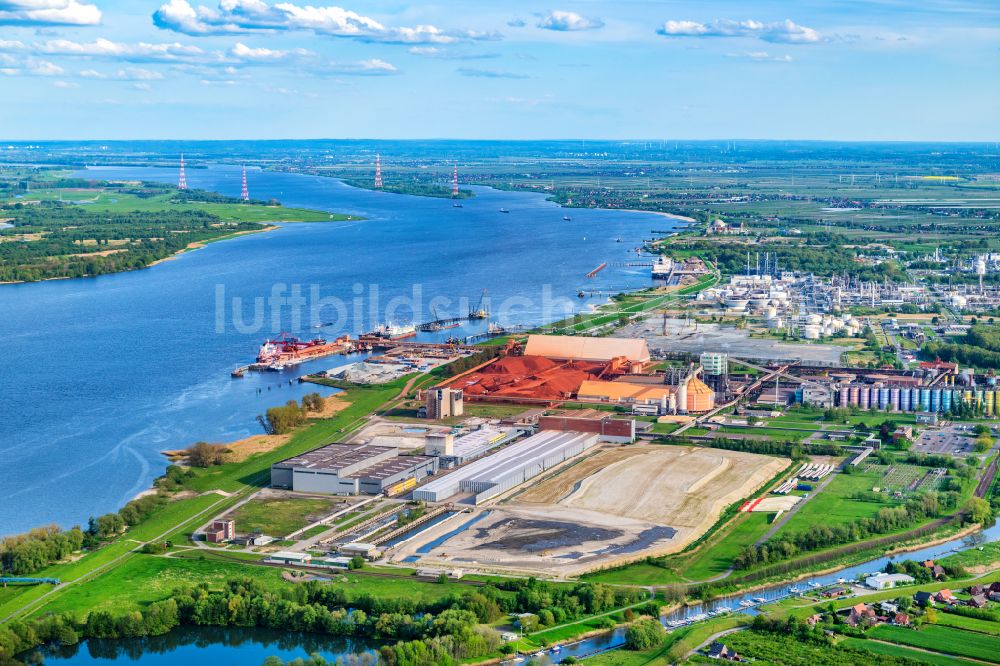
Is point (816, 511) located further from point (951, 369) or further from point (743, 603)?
point (951, 369)

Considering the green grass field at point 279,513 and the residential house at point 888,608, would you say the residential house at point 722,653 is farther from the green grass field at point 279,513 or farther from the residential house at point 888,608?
the green grass field at point 279,513

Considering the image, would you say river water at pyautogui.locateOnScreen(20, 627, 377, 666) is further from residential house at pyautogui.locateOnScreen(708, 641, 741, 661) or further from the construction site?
residential house at pyautogui.locateOnScreen(708, 641, 741, 661)

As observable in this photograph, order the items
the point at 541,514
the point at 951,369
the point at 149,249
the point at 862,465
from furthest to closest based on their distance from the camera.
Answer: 1. the point at 149,249
2. the point at 951,369
3. the point at 862,465
4. the point at 541,514

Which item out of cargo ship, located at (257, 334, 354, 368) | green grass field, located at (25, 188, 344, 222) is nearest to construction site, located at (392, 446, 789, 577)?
cargo ship, located at (257, 334, 354, 368)

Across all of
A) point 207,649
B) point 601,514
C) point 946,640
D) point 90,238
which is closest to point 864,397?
point 601,514

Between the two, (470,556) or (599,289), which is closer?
(470,556)

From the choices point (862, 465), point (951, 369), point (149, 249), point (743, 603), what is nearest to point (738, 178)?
point (149, 249)

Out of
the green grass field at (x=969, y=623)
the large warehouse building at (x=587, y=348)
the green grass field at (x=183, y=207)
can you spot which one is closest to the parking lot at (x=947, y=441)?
the large warehouse building at (x=587, y=348)
